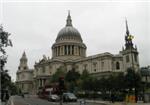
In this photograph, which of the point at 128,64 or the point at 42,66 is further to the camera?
the point at 42,66

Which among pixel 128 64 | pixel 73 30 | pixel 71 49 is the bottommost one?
pixel 128 64

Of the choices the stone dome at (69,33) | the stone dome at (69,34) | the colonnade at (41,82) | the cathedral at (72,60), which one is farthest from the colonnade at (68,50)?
the colonnade at (41,82)

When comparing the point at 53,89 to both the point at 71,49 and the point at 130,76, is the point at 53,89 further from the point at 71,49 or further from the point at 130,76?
the point at 71,49

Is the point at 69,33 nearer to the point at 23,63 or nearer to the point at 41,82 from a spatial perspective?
the point at 41,82

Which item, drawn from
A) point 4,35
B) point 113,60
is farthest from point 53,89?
point 113,60

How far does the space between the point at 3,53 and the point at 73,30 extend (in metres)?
128

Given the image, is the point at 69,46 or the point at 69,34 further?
the point at 69,34

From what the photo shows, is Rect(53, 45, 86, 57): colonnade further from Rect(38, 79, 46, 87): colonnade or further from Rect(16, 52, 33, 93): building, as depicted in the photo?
Rect(16, 52, 33, 93): building

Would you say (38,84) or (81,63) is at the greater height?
(81,63)

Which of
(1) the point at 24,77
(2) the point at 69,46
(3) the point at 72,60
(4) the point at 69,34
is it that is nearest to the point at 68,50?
(2) the point at 69,46

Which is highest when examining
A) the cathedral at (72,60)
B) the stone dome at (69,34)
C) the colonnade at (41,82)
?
the stone dome at (69,34)

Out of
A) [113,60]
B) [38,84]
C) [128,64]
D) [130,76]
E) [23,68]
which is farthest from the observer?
[23,68]

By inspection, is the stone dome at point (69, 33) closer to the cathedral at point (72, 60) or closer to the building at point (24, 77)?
the cathedral at point (72, 60)

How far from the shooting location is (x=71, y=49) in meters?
143
